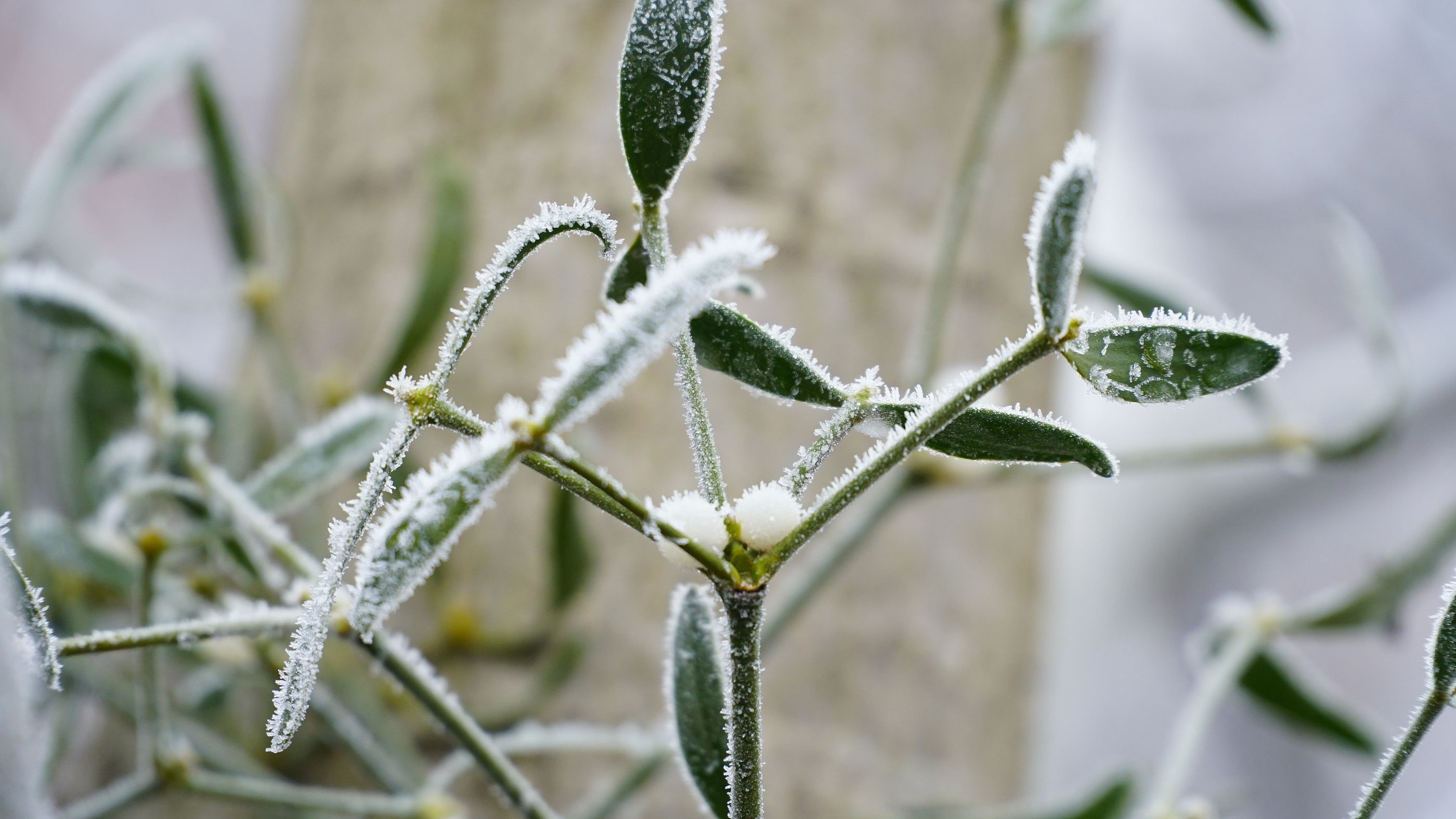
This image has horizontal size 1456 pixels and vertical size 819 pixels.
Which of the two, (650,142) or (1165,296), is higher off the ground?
(1165,296)

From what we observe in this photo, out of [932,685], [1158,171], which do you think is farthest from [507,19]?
[1158,171]

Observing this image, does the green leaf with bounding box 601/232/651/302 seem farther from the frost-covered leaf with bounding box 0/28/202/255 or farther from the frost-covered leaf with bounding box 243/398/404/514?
the frost-covered leaf with bounding box 0/28/202/255

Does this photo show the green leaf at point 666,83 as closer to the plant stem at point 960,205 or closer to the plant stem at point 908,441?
the plant stem at point 908,441

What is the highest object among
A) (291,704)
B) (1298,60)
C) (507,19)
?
(1298,60)

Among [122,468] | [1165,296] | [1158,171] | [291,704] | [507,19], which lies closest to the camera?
[291,704]

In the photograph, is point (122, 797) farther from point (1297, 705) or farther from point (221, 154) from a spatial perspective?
point (1297, 705)

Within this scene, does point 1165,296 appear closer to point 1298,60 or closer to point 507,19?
point 507,19

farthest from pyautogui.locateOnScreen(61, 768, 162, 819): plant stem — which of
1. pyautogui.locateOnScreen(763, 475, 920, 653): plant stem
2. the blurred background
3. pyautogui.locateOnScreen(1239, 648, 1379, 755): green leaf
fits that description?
pyautogui.locateOnScreen(1239, 648, 1379, 755): green leaf
